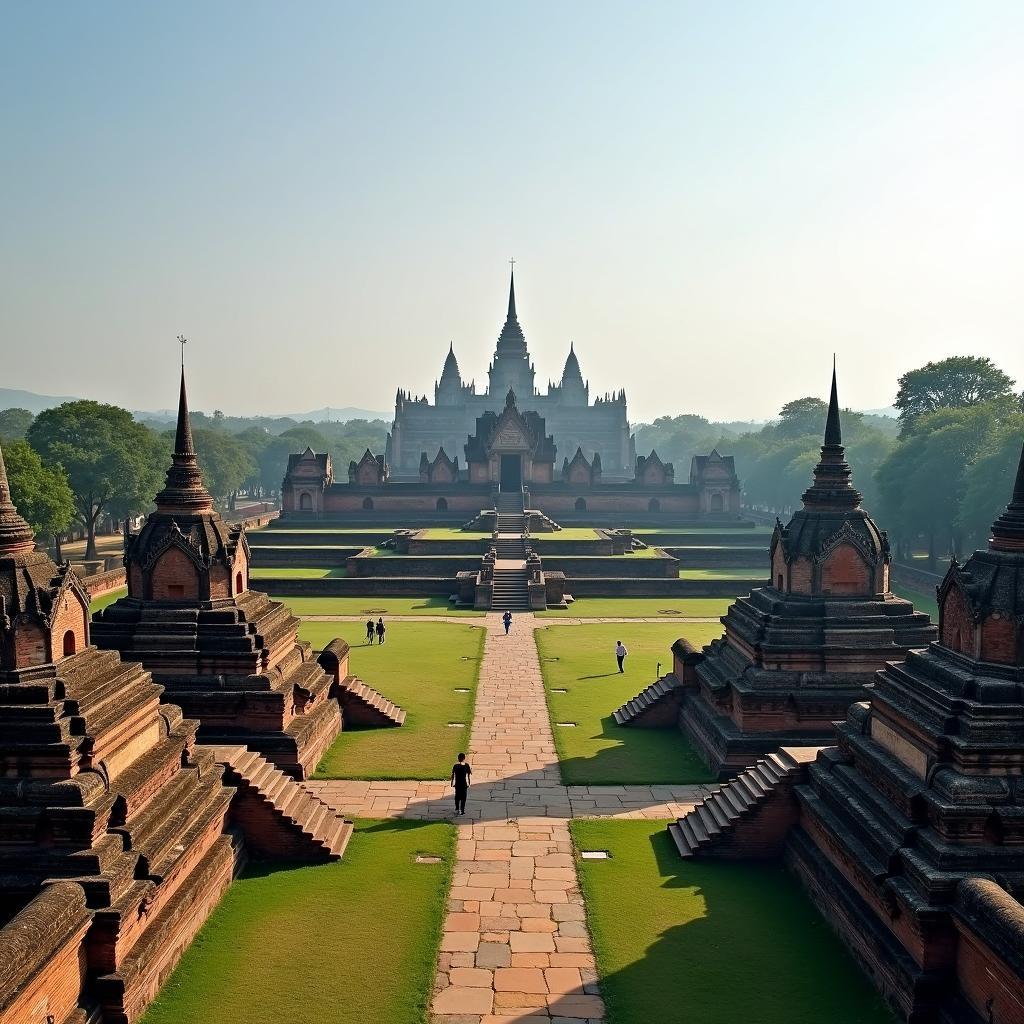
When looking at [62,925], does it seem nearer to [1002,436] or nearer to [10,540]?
[10,540]

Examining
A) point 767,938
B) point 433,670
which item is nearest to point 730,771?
point 767,938

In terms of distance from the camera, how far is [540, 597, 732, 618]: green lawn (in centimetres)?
3897

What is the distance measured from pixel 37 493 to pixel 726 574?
3322cm

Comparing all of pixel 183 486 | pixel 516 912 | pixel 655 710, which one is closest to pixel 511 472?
pixel 655 710

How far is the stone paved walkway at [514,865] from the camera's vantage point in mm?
11555

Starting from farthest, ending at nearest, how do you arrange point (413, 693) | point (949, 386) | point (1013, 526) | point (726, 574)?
point (949, 386) < point (726, 574) < point (413, 693) < point (1013, 526)

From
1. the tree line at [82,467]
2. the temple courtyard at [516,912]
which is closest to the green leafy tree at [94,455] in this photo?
the tree line at [82,467]

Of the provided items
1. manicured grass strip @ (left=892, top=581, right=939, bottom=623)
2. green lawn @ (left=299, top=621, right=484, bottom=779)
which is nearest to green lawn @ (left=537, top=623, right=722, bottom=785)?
green lawn @ (left=299, top=621, right=484, bottom=779)

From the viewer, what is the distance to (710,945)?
12.8 m

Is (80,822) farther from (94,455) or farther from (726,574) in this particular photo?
(94,455)

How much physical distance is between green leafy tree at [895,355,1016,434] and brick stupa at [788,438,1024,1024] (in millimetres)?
54549

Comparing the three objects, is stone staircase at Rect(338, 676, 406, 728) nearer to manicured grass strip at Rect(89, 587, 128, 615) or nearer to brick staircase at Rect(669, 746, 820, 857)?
brick staircase at Rect(669, 746, 820, 857)

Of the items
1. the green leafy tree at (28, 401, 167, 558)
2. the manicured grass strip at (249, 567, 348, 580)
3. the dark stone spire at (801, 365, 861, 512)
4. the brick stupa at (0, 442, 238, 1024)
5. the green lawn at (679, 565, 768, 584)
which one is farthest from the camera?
the green leafy tree at (28, 401, 167, 558)

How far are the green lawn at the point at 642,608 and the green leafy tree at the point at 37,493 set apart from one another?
23.7 m
